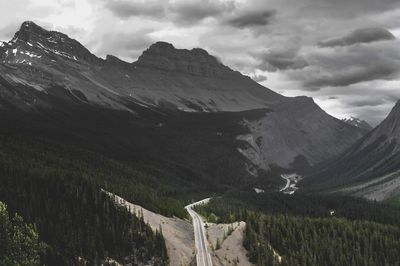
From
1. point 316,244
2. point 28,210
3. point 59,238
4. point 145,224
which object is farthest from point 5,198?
point 316,244

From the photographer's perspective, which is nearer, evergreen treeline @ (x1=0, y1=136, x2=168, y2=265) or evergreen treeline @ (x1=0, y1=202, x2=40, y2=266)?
evergreen treeline @ (x1=0, y1=202, x2=40, y2=266)

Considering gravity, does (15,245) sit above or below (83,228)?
above

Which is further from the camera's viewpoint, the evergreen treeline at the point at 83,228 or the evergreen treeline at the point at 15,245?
the evergreen treeline at the point at 83,228

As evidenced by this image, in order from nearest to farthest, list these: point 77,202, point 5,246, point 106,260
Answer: point 5,246 < point 106,260 < point 77,202

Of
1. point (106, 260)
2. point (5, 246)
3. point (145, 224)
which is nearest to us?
point (5, 246)

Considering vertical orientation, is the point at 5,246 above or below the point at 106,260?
above

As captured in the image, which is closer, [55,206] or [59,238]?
[59,238]

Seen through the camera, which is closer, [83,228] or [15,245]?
[15,245]

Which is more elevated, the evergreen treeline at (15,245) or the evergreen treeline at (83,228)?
the evergreen treeline at (15,245)

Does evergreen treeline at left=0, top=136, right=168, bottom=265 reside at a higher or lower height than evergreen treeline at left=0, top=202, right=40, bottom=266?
lower

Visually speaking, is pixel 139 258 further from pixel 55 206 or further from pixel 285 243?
pixel 285 243
